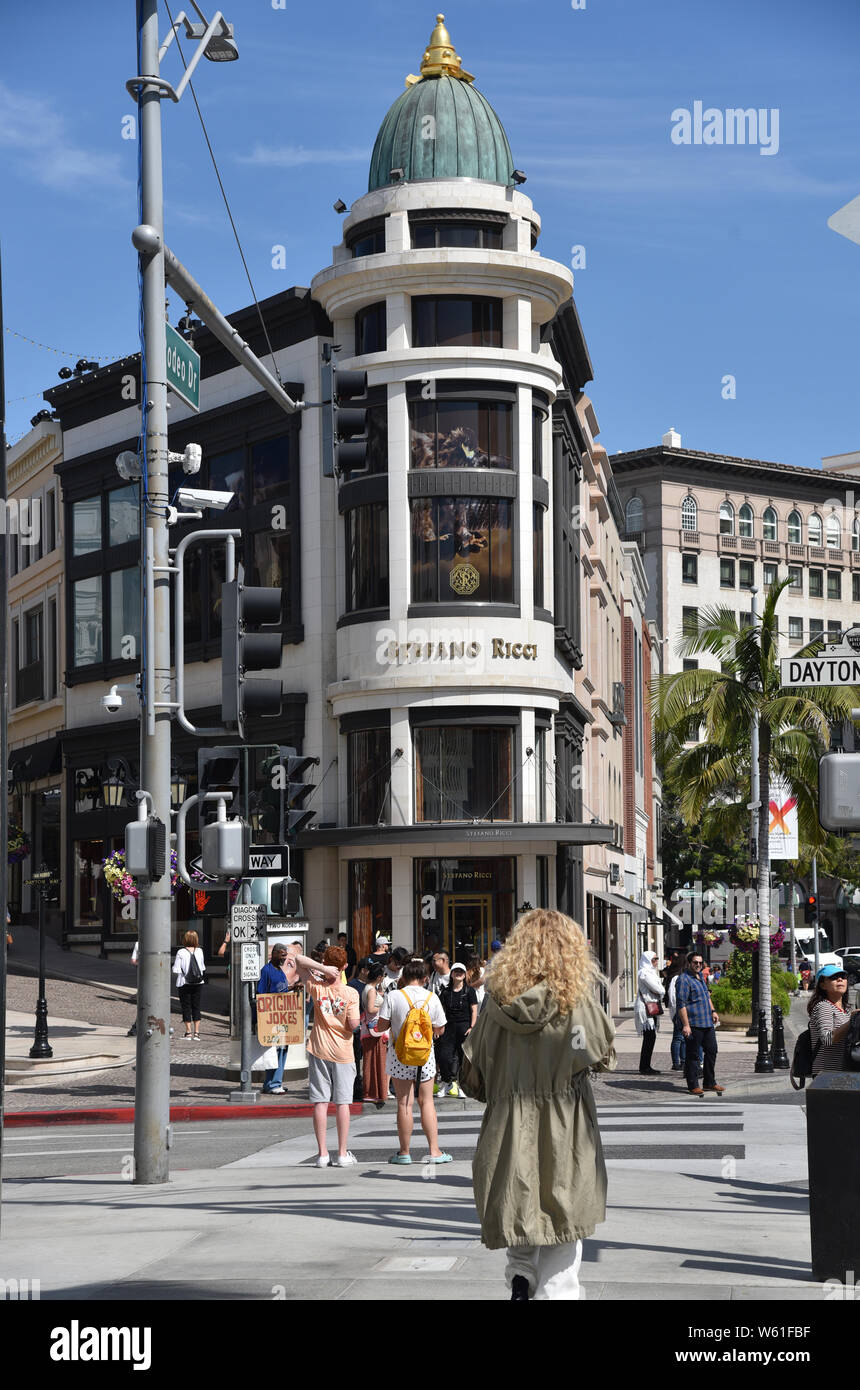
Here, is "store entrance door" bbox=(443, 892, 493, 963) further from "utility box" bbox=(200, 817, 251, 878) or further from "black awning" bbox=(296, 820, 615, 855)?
"utility box" bbox=(200, 817, 251, 878)

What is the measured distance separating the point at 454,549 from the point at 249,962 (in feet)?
48.2

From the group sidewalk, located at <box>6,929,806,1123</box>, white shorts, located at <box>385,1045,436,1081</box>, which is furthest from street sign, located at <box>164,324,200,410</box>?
sidewalk, located at <box>6,929,806,1123</box>

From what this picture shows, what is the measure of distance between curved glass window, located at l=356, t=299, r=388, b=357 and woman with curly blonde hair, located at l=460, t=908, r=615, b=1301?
1154 inches

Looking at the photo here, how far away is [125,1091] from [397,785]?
38.0 feet

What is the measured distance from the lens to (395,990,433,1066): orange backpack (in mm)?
13648

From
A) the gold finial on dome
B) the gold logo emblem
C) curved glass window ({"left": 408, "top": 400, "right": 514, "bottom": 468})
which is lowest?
the gold logo emblem

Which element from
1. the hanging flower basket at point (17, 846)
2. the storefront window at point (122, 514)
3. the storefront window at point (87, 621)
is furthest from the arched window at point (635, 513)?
the storefront window at point (122, 514)

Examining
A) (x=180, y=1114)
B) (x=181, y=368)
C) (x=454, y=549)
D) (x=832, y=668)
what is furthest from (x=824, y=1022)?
(x=454, y=549)

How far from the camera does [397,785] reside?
1346 inches

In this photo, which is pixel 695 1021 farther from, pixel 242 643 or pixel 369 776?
pixel 369 776

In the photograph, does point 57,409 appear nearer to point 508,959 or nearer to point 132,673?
point 132,673

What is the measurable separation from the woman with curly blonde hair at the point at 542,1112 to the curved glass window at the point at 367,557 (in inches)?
1101

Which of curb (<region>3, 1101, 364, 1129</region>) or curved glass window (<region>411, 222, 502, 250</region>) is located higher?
curved glass window (<region>411, 222, 502, 250</region>)
